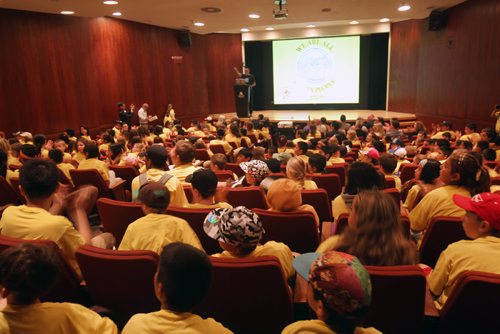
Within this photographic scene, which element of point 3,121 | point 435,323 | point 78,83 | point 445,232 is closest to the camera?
point 435,323

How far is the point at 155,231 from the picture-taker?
2.21m

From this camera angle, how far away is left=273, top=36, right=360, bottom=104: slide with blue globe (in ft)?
51.7

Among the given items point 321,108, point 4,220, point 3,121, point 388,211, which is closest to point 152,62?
point 3,121

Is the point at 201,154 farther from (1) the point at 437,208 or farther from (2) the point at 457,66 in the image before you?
(2) the point at 457,66

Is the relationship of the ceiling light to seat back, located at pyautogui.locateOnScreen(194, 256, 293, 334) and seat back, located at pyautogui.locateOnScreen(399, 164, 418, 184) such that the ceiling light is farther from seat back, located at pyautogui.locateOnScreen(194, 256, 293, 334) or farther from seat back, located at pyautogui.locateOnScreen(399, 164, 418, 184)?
seat back, located at pyautogui.locateOnScreen(194, 256, 293, 334)

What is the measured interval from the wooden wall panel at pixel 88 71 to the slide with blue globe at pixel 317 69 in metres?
3.13

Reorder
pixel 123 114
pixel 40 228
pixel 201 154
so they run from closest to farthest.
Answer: pixel 40 228, pixel 201 154, pixel 123 114

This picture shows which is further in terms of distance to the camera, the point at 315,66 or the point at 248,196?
the point at 315,66

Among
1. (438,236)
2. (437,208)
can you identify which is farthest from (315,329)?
(437,208)

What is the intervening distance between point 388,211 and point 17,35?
9.14 m

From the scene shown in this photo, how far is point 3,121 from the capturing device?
8.23m

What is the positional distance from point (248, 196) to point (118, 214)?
1042 millimetres

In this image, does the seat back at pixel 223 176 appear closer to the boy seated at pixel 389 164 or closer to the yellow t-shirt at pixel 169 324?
the boy seated at pixel 389 164

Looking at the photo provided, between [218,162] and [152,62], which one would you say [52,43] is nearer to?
[152,62]
